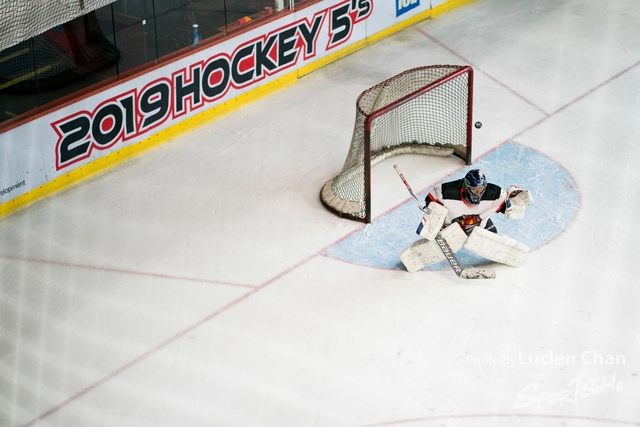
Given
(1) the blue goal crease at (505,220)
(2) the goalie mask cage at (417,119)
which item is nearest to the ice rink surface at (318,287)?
(1) the blue goal crease at (505,220)

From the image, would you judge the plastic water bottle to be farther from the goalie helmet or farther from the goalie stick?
the goalie helmet

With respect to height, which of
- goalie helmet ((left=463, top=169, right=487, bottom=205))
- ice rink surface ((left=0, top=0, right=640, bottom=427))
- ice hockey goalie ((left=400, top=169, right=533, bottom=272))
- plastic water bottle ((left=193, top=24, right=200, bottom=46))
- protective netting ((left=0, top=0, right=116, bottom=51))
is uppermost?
protective netting ((left=0, top=0, right=116, bottom=51))

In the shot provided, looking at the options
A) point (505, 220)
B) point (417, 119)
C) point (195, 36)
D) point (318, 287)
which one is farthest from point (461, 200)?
point (195, 36)

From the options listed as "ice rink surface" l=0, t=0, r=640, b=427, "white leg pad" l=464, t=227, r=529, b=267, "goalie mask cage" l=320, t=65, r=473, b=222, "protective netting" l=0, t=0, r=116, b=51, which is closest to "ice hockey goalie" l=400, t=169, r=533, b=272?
"white leg pad" l=464, t=227, r=529, b=267

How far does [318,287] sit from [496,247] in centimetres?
130

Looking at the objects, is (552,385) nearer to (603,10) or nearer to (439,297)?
(439,297)

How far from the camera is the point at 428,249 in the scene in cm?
851

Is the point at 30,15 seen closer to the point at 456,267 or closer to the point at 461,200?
the point at 461,200

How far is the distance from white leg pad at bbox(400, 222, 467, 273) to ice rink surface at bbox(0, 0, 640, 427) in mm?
107

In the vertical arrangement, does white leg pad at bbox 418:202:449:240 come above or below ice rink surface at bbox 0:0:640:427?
above

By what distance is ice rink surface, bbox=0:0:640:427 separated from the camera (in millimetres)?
7617

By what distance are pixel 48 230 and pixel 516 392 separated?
3.88 meters

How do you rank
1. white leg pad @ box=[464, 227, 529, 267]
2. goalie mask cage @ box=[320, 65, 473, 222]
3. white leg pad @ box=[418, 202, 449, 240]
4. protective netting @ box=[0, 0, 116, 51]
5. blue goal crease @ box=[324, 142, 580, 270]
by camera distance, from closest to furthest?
1. protective netting @ box=[0, 0, 116, 51]
2. white leg pad @ box=[418, 202, 449, 240]
3. white leg pad @ box=[464, 227, 529, 267]
4. blue goal crease @ box=[324, 142, 580, 270]
5. goalie mask cage @ box=[320, 65, 473, 222]

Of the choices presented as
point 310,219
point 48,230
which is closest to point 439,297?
point 310,219
